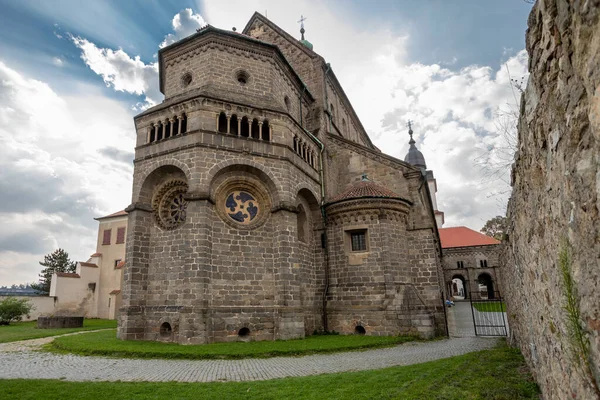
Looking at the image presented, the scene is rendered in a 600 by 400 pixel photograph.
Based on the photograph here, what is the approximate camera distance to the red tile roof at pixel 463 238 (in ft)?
163

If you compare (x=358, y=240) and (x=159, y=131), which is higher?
(x=159, y=131)

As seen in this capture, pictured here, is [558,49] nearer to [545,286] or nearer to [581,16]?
[581,16]

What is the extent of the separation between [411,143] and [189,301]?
5631 centimetres

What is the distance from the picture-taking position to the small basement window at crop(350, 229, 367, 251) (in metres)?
17.8

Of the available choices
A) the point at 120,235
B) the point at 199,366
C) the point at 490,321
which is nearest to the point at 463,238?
Answer: the point at 490,321

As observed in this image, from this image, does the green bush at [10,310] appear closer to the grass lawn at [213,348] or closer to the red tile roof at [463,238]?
the grass lawn at [213,348]

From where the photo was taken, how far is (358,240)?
18.0 m

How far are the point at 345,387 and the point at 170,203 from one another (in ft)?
40.0

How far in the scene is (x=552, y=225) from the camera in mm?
3432

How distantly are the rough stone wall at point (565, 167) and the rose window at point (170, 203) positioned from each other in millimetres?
14404

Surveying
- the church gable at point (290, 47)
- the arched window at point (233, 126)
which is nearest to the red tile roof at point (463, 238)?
the church gable at point (290, 47)

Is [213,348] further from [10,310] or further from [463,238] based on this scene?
[463,238]

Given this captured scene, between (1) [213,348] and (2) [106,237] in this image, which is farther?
(2) [106,237]

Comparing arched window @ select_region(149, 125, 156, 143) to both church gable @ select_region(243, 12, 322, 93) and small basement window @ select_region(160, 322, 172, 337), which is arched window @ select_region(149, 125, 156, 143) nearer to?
small basement window @ select_region(160, 322, 172, 337)
